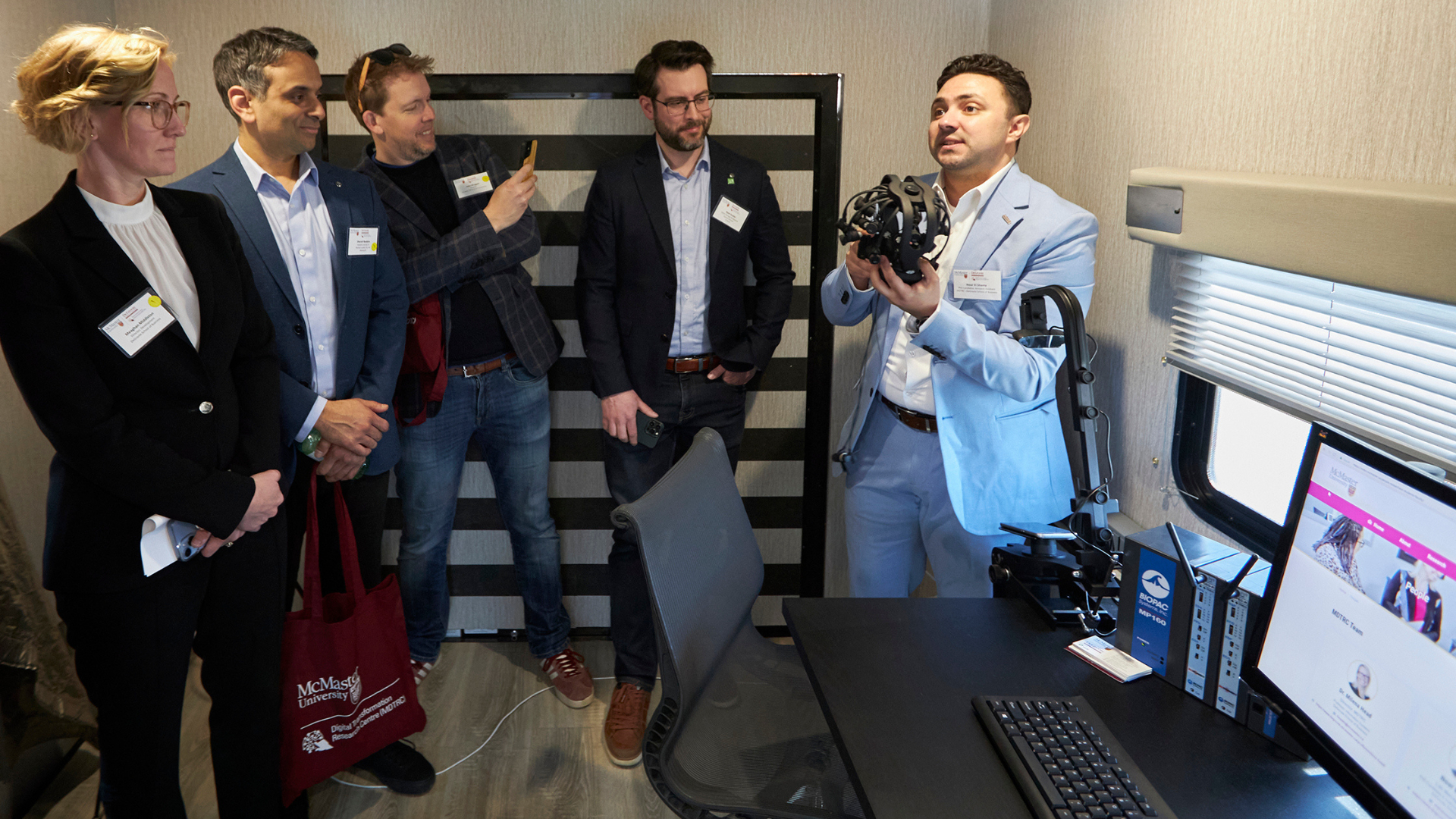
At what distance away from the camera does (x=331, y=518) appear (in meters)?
2.54

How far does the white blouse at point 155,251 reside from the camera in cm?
180

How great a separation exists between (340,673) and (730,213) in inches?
69.1

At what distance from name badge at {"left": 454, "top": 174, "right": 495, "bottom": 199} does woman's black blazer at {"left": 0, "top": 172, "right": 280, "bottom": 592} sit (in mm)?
835

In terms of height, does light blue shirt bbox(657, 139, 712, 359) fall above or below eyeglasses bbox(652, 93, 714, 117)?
below

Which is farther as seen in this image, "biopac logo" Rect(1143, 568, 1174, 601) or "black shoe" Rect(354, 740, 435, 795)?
"black shoe" Rect(354, 740, 435, 795)

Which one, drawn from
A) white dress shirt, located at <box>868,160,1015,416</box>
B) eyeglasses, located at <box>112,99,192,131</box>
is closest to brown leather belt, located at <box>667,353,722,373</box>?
white dress shirt, located at <box>868,160,1015,416</box>

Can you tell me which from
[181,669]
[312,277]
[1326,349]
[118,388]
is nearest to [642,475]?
[312,277]

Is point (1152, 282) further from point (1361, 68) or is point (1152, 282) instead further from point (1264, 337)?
point (1361, 68)

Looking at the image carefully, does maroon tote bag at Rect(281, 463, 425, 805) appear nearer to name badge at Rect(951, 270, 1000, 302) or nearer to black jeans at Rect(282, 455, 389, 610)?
black jeans at Rect(282, 455, 389, 610)

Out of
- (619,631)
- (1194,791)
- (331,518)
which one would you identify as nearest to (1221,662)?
(1194,791)

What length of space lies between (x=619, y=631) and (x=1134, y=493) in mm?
1614

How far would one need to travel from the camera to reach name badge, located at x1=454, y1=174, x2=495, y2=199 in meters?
2.77

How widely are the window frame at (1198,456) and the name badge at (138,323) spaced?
7.18 ft

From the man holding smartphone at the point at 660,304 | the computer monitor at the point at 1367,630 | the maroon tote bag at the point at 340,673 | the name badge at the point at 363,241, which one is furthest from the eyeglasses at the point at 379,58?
the computer monitor at the point at 1367,630
